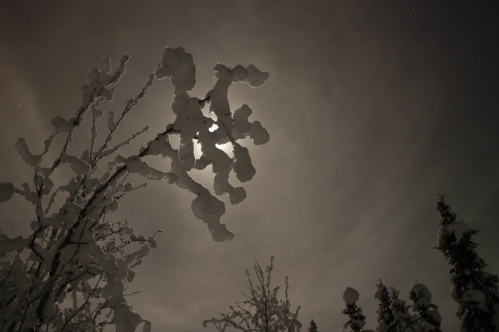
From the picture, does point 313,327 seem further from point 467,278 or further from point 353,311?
point 467,278

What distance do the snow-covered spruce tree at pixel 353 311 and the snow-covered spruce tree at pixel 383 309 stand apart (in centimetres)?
115

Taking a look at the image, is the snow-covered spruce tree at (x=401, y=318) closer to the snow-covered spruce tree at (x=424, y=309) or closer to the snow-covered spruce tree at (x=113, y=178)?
the snow-covered spruce tree at (x=424, y=309)

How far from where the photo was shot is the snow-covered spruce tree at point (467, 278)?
45.5 ft

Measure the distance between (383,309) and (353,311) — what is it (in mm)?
2031

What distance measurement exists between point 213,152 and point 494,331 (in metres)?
18.3

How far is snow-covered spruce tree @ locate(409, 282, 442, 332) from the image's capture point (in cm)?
1786

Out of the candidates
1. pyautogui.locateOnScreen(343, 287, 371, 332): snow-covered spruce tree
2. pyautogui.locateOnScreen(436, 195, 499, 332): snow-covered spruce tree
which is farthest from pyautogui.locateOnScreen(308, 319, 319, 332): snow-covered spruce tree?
pyautogui.locateOnScreen(436, 195, 499, 332): snow-covered spruce tree

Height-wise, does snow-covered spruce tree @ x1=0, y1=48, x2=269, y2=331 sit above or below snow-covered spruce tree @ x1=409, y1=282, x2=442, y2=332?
below

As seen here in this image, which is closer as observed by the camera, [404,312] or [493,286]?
[493,286]

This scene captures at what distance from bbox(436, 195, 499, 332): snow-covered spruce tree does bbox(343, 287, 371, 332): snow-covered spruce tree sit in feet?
22.5

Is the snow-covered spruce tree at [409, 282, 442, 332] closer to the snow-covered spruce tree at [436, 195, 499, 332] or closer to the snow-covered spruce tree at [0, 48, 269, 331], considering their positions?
the snow-covered spruce tree at [436, 195, 499, 332]

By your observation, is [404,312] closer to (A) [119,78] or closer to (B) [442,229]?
(B) [442,229]

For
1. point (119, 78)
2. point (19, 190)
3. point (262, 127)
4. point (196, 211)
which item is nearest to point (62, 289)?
point (19, 190)

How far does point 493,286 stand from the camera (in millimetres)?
14328
